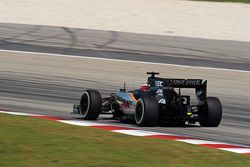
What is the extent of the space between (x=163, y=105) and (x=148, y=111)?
1.83 feet

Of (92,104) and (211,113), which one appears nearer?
(211,113)

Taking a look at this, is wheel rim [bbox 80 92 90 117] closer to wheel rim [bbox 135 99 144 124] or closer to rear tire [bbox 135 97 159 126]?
wheel rim [bbox 135 99 144 124]

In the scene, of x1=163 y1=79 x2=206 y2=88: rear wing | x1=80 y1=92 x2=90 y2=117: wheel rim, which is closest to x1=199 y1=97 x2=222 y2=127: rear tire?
x1=163 y1=79 x2=206 y2=88: rear wing

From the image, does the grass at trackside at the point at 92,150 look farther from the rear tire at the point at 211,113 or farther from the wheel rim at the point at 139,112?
the rear tire at the point at 211,113

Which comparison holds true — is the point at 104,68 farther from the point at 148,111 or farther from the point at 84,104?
the point at 148,111

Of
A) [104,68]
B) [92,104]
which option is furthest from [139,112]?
[104,68]

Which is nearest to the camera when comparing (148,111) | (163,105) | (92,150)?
(92,150)

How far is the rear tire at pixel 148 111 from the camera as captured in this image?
12602 millimetres

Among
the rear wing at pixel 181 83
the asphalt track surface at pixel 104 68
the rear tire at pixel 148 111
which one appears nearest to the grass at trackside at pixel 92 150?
the rear tire at pixel 148 111

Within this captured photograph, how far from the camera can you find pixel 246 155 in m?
10.5

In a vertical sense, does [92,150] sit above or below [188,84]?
below

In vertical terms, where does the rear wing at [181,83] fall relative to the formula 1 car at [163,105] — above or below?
above

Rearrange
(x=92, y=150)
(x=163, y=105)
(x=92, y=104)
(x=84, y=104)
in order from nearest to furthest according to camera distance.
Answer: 1. (x=92, y=150)
2. (x=163, y=105)
3. (x=92, y=104)
4. (x=84, y=104)

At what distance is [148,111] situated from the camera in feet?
41.5
